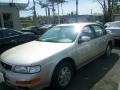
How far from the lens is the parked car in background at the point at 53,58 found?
384cm

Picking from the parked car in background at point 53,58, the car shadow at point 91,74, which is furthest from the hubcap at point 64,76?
the car shadow at point 91,74

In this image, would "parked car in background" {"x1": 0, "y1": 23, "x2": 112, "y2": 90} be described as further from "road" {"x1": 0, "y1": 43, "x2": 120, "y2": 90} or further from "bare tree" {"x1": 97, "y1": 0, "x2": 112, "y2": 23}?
"bare tree" {"x1": 97, "y1": 0, "x2": 112, "y2": 23}

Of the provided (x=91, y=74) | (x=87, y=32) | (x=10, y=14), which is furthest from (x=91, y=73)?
(x=10, y=14)

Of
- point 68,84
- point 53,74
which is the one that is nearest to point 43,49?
point 53,74

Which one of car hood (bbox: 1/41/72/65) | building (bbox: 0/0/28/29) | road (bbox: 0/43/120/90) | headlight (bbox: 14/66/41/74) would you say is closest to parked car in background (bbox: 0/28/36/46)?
road (bbox: 0/43/120/90)

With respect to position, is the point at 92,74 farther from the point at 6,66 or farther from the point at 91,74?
the point at 6,66

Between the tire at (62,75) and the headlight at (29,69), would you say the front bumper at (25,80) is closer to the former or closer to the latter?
the headlight at (29,69)

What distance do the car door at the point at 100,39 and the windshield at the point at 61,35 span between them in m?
1.11

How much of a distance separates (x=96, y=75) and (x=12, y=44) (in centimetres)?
424

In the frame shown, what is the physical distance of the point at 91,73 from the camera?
18.2 feet

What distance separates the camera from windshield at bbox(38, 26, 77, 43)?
5176 millimetres

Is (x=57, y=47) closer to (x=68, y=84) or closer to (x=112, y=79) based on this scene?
(x=68, y=84)

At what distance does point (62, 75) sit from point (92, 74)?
1356 mm

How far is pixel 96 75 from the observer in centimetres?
536
